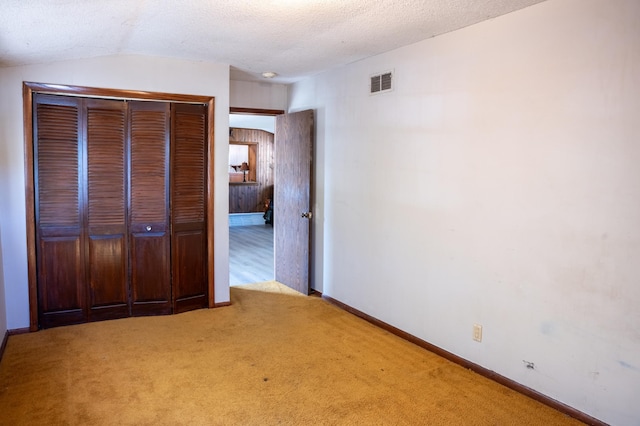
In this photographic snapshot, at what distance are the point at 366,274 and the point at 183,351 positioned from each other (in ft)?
5.73

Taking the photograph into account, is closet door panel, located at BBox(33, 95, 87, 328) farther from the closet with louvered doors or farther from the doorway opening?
the doorway opening

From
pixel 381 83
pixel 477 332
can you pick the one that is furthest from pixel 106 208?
pixel 477 332

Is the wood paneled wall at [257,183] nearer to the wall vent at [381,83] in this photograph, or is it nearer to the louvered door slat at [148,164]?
the louvered door slat at [148,164]

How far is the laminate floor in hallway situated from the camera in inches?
224

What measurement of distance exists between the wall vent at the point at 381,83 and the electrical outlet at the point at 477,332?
6.67 feet

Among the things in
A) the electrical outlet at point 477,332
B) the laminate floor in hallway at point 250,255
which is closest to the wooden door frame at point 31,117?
the laminate floor in hallway at point 250,255

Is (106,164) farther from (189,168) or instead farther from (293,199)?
(293,199)

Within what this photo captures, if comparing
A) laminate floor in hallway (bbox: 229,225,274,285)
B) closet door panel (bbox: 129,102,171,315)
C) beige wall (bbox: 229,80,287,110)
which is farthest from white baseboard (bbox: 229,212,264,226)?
closet door panel (bbox: 129,102,171,315)

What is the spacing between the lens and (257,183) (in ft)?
36.1

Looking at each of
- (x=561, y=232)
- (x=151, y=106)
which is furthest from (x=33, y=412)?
(x=561, y=232)

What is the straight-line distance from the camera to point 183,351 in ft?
11.0

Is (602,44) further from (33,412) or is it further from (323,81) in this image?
(33,412)

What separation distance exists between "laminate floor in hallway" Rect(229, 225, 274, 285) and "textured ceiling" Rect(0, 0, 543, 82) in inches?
112

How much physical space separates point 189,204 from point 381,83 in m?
2.11
